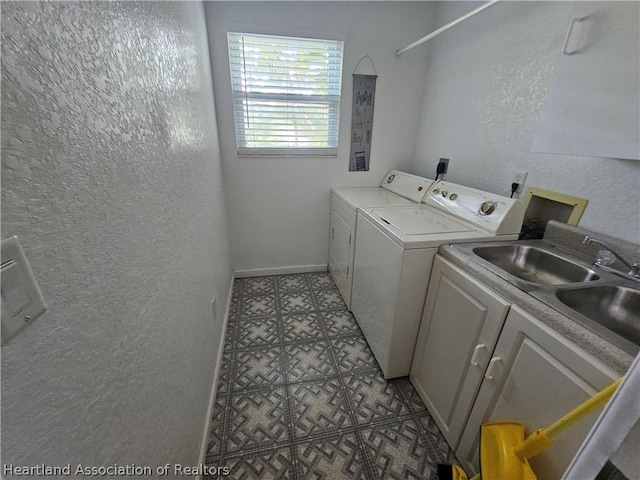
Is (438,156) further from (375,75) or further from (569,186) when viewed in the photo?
(569,186)

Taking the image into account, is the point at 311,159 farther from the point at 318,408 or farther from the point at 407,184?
the point at 318,408

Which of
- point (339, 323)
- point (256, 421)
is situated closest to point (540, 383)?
Result: point (256, 421)

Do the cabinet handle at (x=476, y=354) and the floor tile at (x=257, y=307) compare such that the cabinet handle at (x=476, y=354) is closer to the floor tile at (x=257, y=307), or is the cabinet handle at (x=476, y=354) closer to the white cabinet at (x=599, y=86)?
the white cabinet at (x=599, y=86)

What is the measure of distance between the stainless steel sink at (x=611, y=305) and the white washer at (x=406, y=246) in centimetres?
45

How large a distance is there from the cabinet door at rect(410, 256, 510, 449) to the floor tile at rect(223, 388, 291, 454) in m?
0.80

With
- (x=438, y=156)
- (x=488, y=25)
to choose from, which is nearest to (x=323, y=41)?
(x=488, y=25)

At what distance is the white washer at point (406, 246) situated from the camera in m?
1.40

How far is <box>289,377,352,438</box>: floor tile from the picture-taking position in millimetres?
1424

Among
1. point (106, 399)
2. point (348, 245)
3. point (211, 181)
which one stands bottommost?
point (348, 245)

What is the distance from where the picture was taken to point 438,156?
7.63 ft

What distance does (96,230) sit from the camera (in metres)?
0.54

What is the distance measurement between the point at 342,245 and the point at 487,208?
1.16 meters

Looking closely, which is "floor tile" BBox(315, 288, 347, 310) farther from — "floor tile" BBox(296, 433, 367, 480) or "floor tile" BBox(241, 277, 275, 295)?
"floor tile" BBox(296, 433, 367, 480)

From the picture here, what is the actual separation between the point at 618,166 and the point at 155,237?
1874 millimetres
